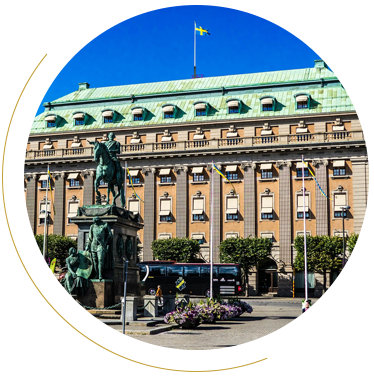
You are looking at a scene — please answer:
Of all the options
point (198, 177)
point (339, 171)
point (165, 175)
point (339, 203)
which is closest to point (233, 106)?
point (198, 177)

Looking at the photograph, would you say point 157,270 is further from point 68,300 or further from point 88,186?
point 68,300

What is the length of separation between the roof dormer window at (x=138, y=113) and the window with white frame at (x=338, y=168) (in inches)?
1019

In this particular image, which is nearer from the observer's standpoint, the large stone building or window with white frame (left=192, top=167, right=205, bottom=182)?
the large stone building

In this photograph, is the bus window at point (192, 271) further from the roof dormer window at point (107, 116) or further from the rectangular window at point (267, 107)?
the roof dormer window at point (107, 116)

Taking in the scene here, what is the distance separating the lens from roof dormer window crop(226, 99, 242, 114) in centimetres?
8025

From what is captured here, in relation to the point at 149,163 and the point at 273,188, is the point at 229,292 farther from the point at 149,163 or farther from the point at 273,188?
the point at 149,163

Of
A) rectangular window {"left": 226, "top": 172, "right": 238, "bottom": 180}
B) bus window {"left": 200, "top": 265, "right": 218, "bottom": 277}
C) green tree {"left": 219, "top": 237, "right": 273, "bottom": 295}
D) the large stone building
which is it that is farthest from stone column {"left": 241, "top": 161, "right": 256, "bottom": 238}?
bus window {"left": 200, "top": 265, "right": 218, "bottom": 277}

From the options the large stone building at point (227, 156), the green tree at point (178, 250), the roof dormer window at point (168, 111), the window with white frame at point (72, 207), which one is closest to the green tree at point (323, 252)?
the large stone building at point (227, 156)

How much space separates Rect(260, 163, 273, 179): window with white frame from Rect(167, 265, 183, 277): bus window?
18.1m

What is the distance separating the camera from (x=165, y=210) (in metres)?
79.4

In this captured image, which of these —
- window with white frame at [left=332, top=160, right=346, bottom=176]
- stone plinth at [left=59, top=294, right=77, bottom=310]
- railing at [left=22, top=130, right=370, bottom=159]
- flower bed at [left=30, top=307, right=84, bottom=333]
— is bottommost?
flower bed at [left=30, top=307, right=84, bottom=333]

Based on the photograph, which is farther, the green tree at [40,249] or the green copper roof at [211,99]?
the green copper roof at [211,99]

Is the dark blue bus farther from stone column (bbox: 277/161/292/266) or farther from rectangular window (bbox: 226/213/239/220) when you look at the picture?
rectangular window (bbox: 226/213/239/220)

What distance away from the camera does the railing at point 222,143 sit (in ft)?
240
